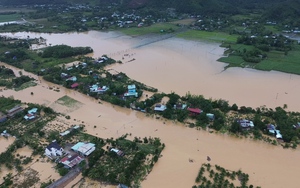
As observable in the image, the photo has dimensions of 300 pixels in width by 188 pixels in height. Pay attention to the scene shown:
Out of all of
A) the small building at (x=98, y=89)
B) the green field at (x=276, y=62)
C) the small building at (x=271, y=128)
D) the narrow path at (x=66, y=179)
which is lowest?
the narrow path at (x=66, y=179)

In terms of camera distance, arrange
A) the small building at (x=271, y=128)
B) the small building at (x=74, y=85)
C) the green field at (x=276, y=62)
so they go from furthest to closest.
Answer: the green field at (x=276, y=62), the small building at (x=74, y=85), the small building at (x=271, y=128)

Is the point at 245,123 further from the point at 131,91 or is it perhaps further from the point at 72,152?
the point at 72,152

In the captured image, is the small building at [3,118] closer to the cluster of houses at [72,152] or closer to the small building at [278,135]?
the cluster of houses at [72,152]

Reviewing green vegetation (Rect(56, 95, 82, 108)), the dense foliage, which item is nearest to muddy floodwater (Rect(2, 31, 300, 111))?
the dense foliage

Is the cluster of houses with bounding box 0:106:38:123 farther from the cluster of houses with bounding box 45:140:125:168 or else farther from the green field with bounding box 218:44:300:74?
the green field with bounding box 218:44:300:74

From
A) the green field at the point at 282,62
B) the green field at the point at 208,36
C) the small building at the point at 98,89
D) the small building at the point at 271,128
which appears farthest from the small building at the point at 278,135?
the green field at the point at 208,36

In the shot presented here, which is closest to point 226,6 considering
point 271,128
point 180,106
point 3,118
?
point 180,106

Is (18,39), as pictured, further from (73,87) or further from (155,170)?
(155,170)

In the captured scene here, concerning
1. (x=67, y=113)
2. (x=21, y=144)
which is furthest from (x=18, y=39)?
(x=21, y=144)
